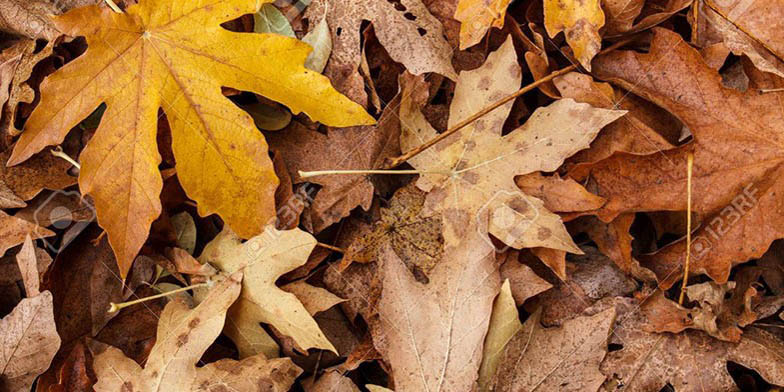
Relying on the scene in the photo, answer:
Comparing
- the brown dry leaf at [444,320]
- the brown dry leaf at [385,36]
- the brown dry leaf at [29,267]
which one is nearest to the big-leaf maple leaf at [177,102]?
the brown dry leaf at [385,36]

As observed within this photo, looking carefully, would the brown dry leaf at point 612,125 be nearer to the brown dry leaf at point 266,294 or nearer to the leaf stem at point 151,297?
the brown dry leaf at point 266,294

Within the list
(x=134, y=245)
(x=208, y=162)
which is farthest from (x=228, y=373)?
(x=208, y=162)

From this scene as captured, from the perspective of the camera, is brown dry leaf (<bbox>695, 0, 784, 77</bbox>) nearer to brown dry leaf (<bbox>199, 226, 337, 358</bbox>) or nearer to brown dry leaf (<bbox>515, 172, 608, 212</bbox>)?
brown dry leaf (<bbox>515, 172, 608, 212</bbox>)

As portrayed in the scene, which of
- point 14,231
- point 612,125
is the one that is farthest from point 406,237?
point 14,231

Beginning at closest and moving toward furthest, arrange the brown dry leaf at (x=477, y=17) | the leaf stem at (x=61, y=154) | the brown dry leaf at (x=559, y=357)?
the brown dry leaf at (x=559, y=357) → the brown dry leaf at (x=477, y=17) → the leaf stem at (x=61, y=154)

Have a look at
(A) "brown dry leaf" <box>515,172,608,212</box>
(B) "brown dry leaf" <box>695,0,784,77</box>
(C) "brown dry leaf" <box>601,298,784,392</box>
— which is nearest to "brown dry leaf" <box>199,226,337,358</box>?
(A) "brown dry leaf" <box>515,172,608,212</box>

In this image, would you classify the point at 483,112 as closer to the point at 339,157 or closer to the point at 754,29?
the point at 339,157

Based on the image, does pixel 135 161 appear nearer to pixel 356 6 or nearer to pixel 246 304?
pixel 246 304

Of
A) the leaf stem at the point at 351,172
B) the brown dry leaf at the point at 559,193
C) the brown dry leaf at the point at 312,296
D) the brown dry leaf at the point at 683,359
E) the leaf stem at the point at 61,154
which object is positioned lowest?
the brown dry leaf at the point at 683,359
